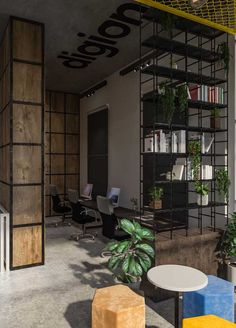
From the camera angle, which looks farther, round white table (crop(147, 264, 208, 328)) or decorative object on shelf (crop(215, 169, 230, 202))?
decorative object on shelf (crop(215, 169, 230, 202))

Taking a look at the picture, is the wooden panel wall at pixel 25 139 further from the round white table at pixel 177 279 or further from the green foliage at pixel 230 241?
the green foliage at pixel 230 241

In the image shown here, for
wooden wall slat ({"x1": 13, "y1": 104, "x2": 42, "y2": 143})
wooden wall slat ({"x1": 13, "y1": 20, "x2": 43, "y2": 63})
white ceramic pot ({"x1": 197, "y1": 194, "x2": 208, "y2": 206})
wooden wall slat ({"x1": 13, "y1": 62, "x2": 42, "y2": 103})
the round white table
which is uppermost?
wooden wall slat ({"x1": 13, "y1": 20, "x2": 43, "y2": 63})

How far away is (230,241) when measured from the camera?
12.2ft

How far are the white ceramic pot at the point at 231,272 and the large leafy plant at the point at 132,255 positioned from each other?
1.21 meters

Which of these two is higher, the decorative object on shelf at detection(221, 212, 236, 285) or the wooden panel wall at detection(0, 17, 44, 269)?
the wooden panel wall at detection(0, 17, 44, 269)

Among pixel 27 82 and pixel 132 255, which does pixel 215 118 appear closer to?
pixel 132 255

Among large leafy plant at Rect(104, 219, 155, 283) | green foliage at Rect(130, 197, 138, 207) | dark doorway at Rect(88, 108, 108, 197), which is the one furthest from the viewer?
dark doorway at Rect(88, 108, 108, 197)

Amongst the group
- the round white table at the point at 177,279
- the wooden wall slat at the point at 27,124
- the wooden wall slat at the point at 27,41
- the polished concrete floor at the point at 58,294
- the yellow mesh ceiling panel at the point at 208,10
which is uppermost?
the wooden wall slat at the point at 27,41

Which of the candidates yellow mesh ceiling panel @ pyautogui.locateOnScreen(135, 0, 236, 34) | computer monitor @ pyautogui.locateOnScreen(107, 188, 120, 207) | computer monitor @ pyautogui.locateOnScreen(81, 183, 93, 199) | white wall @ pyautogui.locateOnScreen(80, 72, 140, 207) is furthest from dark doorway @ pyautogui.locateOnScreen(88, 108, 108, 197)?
yellow mesh ceiling panel @ pyautogui.locateOnScreen(135, 0, 236, 34)

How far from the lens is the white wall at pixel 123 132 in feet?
20.6

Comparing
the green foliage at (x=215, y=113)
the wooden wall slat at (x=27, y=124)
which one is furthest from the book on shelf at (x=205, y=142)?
the wooden wall slat at (x=27, y=124)

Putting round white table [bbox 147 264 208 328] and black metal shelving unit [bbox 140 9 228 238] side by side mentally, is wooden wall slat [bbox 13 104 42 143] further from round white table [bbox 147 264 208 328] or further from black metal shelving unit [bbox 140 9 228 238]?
round white table [bbox 147 264 208 328]

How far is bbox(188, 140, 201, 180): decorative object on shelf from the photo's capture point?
3.84m

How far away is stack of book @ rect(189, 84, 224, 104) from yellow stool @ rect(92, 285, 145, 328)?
9.01 ft
